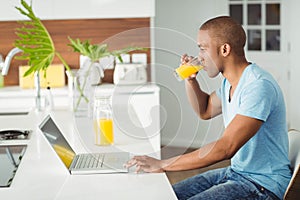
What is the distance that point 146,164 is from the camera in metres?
2.24

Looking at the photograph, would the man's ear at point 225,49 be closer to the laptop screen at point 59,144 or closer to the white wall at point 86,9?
the laptop screen at point 59,144

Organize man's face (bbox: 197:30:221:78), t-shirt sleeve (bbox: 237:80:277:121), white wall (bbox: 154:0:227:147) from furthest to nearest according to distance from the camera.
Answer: man's face (bbox: 197:30:221:78)
t-shirt sleeve (bbox: 237:80:277:121)
white wall (bbox: 154:0:227:147)

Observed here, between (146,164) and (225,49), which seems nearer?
(146,164)

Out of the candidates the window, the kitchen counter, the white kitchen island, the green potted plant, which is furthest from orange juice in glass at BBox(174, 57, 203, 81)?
the window

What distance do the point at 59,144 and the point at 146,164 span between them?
48cm

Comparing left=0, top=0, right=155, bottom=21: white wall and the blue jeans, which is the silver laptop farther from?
left=0, top=0, right=155, bottom=21: white wall

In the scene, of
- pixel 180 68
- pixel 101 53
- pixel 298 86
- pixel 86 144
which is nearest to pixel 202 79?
pixel 180 68

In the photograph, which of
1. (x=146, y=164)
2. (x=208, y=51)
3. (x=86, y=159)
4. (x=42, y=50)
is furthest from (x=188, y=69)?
(x=42, y=50)

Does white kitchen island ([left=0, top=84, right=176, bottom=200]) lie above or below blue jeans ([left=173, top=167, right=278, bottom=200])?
above

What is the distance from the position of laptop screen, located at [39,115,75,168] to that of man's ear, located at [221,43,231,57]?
740 mm

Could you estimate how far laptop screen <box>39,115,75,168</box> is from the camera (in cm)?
239

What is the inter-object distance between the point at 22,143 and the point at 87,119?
2.08 ft

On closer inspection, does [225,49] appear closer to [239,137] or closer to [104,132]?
[239,137]

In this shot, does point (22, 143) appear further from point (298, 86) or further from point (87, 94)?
point (298, 86)
